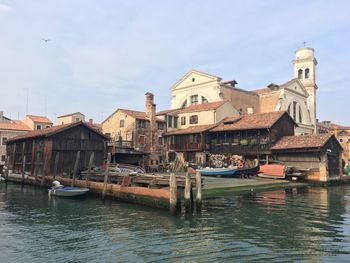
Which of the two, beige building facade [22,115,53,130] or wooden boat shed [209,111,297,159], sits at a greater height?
beige building facade [22,115,53,130]

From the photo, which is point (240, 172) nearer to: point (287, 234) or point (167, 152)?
point (167, 152)

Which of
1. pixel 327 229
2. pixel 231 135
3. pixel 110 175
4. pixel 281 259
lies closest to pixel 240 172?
pixel 231 135

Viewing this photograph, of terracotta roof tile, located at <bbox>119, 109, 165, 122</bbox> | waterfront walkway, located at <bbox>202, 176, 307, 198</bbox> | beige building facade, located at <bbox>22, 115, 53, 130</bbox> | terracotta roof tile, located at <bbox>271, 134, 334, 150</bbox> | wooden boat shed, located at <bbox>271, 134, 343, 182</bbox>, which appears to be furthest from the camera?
beige building facade, located at <bbox>22, 115, 53, 130</bbox>

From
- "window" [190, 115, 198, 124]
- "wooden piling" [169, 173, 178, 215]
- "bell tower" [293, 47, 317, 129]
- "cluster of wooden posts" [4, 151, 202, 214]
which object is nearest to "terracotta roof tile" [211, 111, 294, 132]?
"window" [190, 115, 198, 124]

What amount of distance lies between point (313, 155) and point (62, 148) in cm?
2369

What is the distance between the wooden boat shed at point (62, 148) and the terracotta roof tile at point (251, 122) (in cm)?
1474

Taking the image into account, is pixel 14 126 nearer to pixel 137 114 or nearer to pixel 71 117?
pixel 71 117

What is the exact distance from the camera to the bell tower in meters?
64.7

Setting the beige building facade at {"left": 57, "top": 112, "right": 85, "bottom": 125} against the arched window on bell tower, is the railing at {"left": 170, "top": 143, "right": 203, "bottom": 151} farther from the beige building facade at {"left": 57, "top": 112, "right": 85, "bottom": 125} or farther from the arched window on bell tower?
the arched window on bell tower

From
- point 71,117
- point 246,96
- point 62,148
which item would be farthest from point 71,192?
point 71,117

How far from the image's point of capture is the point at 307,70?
6638 centimetres

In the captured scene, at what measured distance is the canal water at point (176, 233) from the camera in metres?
10.1

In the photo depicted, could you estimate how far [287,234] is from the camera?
12.6 m

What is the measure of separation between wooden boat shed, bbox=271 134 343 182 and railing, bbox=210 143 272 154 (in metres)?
1.32
